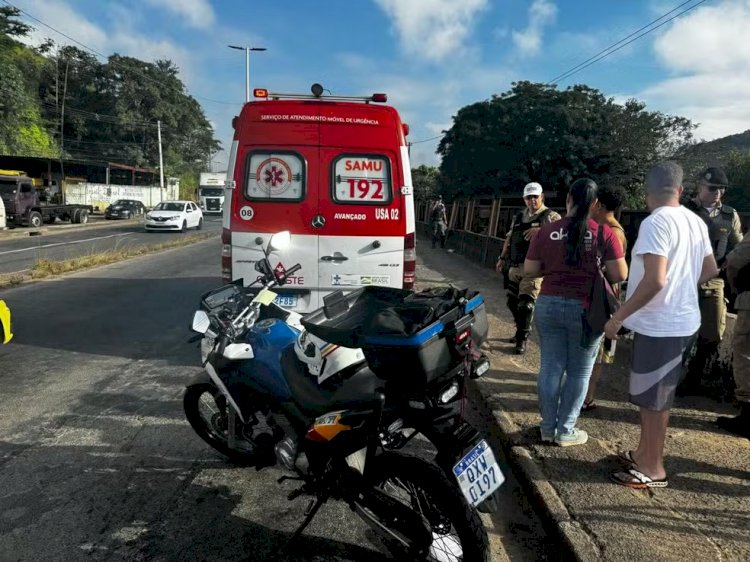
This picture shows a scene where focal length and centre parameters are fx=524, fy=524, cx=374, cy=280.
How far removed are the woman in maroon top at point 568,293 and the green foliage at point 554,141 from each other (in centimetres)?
2238

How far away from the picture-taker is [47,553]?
2.49m

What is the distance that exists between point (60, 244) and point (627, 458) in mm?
19626

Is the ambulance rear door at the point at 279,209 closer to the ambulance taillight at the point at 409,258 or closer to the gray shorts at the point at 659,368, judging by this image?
the ambulance taillight at the point at 409,258

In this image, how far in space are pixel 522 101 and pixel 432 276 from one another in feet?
66.7

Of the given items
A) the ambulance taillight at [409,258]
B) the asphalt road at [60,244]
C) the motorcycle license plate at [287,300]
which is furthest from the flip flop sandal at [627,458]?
the asphalt road at [60,244]

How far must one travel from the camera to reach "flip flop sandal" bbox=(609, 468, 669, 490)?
296 cm

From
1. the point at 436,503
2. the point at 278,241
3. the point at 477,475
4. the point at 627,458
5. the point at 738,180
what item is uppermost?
the point at 738,180

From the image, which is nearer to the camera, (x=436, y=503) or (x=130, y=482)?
(x=436, y=503)

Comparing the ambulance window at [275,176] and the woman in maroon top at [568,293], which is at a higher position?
the ambulance window at [275,176]

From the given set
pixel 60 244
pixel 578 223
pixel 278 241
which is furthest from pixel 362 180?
pixel 60 244

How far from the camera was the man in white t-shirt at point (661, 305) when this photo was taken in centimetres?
276

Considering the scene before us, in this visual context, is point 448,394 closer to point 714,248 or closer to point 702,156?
point 714,248

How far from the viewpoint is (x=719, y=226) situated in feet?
14.0

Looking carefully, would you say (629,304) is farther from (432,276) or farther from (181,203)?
(181,203)
